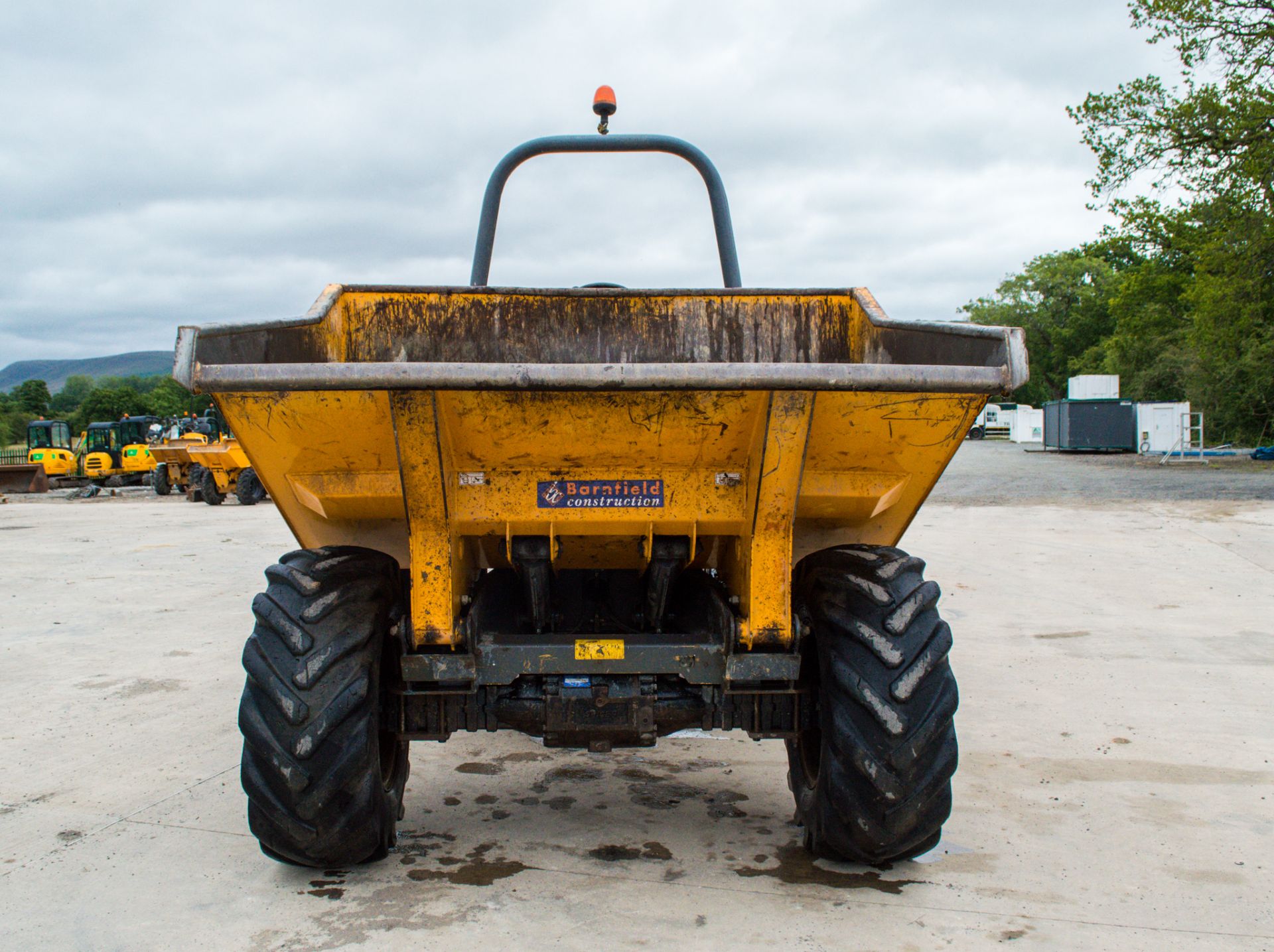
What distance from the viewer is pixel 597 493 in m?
2.90

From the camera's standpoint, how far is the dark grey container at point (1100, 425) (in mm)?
32875

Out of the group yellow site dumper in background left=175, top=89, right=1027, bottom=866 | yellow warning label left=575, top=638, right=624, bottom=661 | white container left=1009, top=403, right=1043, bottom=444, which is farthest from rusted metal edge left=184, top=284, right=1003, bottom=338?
white container left=1009, top=403, right=1043, bottom=444

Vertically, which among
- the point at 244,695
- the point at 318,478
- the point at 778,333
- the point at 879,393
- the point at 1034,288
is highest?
the point at 1034,288

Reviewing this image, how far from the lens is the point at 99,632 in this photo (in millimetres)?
7000

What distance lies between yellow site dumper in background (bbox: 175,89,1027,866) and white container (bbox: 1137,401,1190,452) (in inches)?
1184

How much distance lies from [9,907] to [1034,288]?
76.3 m

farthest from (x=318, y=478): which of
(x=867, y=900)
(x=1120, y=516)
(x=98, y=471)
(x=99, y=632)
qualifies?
(x=98, y=471)

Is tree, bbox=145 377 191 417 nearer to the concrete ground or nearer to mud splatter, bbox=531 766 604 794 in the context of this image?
the concrete ground

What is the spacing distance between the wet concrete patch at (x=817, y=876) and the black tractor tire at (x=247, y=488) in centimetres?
1784

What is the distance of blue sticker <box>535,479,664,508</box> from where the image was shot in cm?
289

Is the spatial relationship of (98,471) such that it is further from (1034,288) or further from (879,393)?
(1034,288)

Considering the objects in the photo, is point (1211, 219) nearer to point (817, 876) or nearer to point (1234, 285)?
point (1234, 285)

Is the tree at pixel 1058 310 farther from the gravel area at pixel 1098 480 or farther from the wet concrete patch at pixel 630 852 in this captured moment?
the wet concrete patch at pixel 630 852

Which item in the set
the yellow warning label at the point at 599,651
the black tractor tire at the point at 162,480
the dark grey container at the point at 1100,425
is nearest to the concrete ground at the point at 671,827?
the yellow warning label at the point at 599,651
